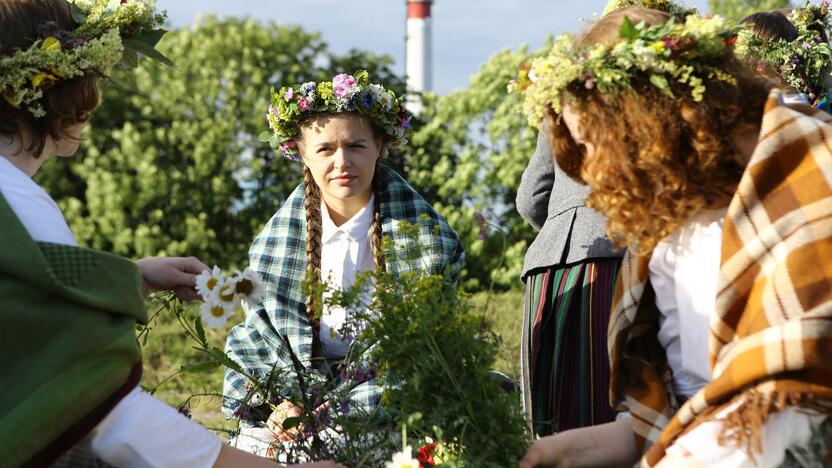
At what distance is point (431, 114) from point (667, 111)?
7809mm

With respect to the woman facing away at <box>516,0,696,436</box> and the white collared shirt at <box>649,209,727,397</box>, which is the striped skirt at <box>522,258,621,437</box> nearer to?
the woman facing away at <box>516,0,696,436</box>

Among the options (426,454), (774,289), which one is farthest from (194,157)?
(774,289)

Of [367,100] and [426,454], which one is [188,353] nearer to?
[367,100]

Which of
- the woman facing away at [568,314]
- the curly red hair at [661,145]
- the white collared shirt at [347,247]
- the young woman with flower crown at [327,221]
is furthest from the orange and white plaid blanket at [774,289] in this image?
the white collared shirt at [347,247]

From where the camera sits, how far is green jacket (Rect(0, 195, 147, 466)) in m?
1.85

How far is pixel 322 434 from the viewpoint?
2762 mm

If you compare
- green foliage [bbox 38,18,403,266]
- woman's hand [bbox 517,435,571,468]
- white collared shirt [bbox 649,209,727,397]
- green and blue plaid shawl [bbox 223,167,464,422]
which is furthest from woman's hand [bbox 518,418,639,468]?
green foliage [bbox 38,18,403,266]

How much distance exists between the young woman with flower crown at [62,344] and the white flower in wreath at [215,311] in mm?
243

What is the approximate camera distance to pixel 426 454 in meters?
2.25

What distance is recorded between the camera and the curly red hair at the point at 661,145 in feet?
6.64

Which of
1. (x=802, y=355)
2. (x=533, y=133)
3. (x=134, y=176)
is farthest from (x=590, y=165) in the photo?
(x=134, y=176)

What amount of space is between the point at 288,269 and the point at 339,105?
2.12ft

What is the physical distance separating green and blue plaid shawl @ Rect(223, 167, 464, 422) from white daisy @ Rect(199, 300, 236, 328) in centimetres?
105

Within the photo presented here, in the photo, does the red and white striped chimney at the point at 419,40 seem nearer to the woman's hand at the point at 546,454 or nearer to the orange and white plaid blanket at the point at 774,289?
the woman's hand at the point at 546,454
